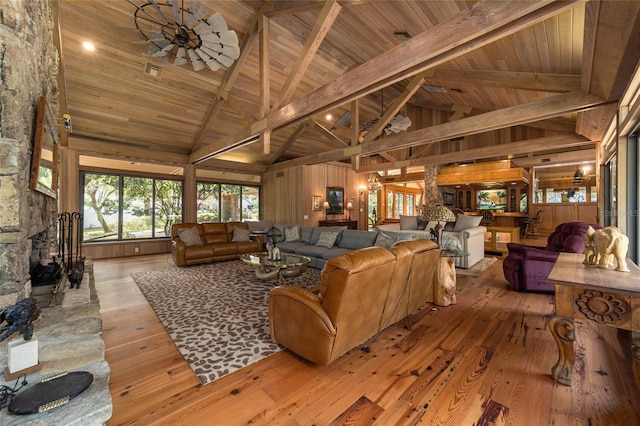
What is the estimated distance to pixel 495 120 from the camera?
14.3 ft

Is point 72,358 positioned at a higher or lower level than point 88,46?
lower

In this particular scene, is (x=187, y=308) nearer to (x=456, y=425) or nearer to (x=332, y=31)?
(x=456, y=425)

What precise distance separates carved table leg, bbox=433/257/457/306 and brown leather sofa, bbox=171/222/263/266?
4628mm

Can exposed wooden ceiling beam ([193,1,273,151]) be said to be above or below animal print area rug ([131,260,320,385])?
above

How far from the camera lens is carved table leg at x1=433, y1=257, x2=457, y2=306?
3.47 m

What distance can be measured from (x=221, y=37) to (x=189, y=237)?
166 inches

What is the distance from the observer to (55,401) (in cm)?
108

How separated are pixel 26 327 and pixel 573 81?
20.2ft

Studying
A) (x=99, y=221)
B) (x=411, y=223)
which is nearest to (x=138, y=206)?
(x=99, y=221)

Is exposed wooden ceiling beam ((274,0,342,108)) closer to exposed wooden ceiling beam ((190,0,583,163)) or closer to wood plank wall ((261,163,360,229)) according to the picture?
exposed wooden ceiling beam ((190,0,583,163))

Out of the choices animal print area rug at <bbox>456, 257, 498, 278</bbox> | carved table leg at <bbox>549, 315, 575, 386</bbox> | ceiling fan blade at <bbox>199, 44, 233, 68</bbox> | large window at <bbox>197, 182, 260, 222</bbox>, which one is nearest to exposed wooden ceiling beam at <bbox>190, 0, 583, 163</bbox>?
ceiling fan blade at <bbox>199, 44, 233, 68</bbox>

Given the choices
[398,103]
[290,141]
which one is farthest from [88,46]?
[398,103]

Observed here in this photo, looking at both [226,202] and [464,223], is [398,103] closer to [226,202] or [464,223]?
[464,223]

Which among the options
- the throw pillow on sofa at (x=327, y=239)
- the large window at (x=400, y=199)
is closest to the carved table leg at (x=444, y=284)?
the throw pillow on sofa at (x=327, y=239)
